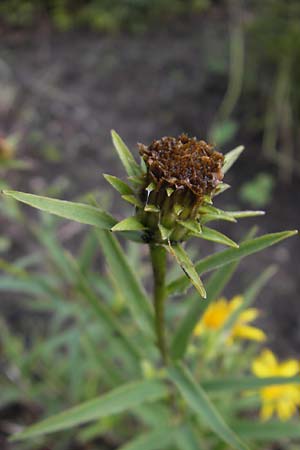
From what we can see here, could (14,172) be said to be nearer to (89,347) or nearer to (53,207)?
(89,347)

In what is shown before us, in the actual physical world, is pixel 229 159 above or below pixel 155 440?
above

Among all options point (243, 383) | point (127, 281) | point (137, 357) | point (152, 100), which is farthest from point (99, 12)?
point (243, 383)

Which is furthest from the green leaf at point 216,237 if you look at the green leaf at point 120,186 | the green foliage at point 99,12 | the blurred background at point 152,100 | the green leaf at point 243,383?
the green foliage at point 99,12

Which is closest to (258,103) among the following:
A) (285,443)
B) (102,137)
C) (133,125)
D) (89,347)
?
(133,125)

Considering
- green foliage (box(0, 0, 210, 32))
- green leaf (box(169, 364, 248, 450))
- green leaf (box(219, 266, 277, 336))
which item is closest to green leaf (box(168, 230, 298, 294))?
green leaf (box(169, 364, 248, 450))

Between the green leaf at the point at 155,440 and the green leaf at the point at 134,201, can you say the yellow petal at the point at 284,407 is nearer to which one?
the green leaf at the point at 155,440

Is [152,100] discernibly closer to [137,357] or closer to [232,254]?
[137,357]
